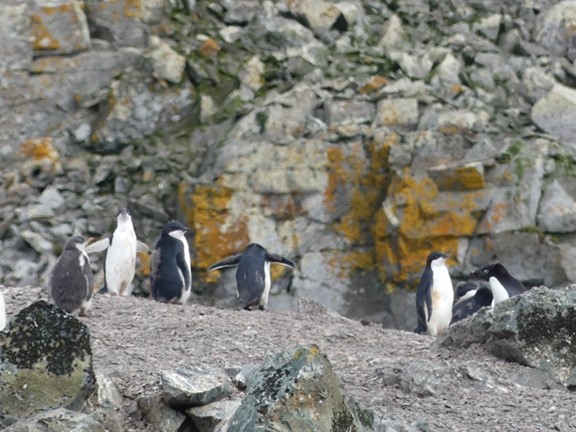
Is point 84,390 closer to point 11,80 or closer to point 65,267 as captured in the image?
point 65,267

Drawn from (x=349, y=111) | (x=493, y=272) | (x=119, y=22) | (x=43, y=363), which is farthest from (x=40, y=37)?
(x=43, y=363)

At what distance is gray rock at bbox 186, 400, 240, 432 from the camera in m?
7.77

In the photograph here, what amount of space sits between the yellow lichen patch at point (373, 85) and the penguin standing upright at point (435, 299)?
4.48 metres

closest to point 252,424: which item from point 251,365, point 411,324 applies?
point 251,365

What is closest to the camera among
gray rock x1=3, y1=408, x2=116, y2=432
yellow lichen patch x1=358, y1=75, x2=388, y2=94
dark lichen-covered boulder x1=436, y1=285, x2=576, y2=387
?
gray rock x1=3, y1=408, x2=116, y2=432

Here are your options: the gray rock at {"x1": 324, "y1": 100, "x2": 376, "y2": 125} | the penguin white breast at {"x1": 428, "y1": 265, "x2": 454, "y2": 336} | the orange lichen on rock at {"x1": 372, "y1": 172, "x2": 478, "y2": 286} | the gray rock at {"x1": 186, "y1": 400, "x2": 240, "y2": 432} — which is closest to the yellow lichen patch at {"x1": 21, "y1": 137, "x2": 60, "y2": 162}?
the gray rock at {"x1": 324, "y1": 100, "x2": 376, "y2": 125}

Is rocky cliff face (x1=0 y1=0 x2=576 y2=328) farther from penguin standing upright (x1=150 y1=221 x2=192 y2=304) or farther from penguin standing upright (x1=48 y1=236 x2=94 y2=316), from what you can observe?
penguin standing upright (x1=48 y1=236 x2=94 y2=316)

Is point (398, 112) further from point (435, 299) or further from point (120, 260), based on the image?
point (120, 260)

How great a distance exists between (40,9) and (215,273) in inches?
211

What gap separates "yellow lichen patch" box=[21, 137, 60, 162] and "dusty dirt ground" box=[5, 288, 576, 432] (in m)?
7.66

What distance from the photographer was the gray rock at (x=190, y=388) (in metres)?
7.81

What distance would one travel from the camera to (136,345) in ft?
32.1

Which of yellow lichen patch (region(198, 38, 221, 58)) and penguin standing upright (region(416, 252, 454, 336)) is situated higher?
penguin standing upright (region(416, 252, 454, 336))

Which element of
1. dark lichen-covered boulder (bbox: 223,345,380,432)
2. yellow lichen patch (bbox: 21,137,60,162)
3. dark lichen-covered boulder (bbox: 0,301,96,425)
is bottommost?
yellow lichen patch (bbox: 21,137,60,162)
